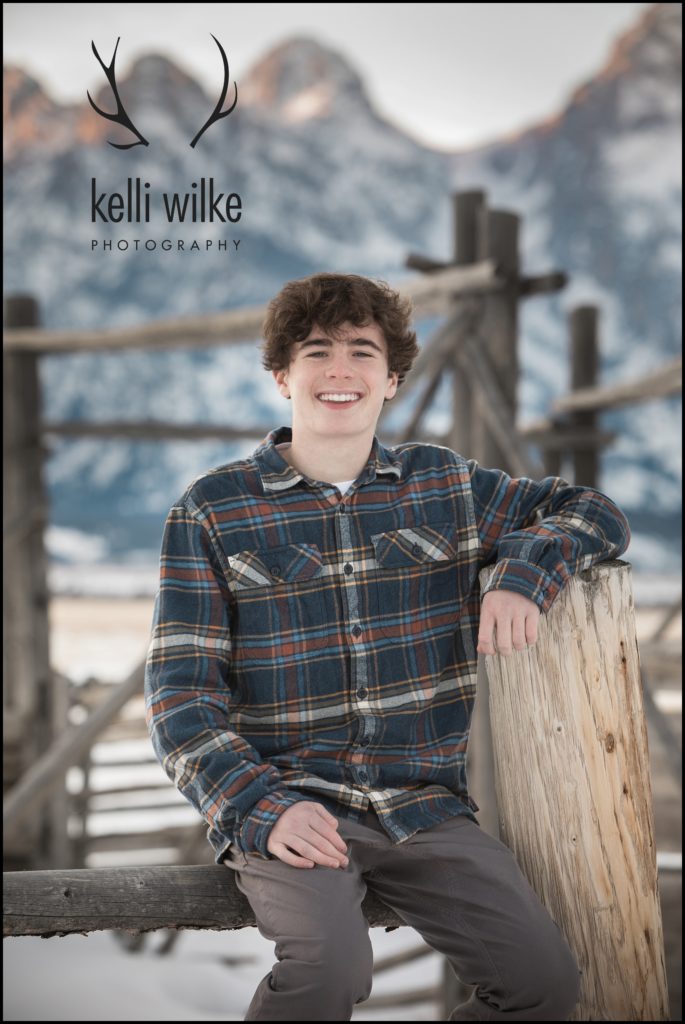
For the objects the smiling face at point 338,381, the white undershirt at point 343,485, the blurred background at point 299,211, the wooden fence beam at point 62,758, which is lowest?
the wooden fence beam at point 62,758

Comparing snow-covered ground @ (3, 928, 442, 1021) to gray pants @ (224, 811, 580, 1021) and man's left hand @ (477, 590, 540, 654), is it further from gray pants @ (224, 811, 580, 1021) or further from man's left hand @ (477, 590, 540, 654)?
man's left hand @ (477, 590, 540, 654)

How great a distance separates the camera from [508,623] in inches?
54.1

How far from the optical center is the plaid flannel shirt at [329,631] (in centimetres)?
139

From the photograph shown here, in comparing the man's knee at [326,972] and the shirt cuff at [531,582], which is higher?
the shirt cuff at [531,582]

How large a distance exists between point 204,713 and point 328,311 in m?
0.71

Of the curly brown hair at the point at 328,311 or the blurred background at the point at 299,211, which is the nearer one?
the curly brown hair at the point at 328,311

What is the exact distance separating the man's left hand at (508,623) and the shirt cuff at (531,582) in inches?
0.4

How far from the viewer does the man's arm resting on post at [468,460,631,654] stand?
4.53 feet

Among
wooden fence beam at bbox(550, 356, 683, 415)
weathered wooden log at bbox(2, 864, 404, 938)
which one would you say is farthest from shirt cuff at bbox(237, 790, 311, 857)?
wooden fence beam at bbox(550, 356, 683, 415)

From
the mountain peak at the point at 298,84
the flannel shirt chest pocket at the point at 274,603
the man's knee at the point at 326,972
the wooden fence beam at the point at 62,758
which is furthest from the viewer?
the mountain peak at the point at 298,84

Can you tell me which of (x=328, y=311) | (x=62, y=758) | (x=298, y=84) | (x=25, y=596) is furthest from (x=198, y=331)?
(x=298, y=84)

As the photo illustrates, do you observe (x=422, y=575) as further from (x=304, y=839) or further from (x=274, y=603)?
(x=304, y=839)

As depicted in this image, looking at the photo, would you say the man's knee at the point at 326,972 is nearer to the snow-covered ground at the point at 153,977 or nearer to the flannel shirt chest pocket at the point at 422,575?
the flannel shirt chest pocket at the point at 422,575

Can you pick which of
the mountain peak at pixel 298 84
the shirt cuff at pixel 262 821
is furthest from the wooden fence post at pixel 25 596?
the mountain peak at pixel 298 84
